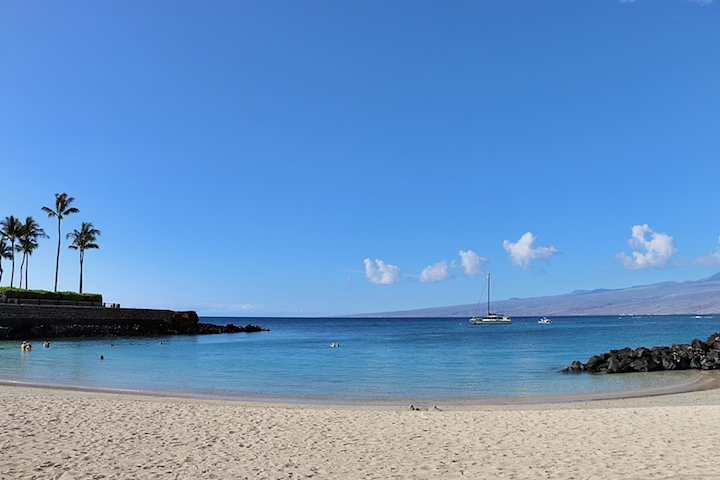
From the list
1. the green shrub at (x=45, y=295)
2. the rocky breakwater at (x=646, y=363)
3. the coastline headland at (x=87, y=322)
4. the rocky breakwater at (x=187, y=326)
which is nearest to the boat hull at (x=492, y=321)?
the rocky breakwater at (x=187, y=326)

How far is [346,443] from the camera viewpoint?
11203 millimetres

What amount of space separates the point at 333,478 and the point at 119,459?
157 inches

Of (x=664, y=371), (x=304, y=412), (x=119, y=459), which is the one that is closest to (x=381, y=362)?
(x=664, y=371)

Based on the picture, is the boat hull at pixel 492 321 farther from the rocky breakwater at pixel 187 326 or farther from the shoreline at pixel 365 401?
the shoreline at pixel 365 401

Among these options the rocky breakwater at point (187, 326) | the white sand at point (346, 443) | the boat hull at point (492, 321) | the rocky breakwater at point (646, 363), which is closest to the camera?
the white sand at point (346, 443)

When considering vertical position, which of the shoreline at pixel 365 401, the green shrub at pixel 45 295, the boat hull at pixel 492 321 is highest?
the green shrub at pixel 45 295

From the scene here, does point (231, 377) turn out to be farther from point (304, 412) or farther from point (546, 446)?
point (546, 446)

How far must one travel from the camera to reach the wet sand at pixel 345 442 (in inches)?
352

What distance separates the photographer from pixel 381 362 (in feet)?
118

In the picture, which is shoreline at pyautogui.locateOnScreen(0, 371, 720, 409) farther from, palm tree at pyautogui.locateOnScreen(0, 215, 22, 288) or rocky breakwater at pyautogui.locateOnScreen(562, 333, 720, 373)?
palm tree at pyautogui.locateOnScreen(0, 215, 22, 288)

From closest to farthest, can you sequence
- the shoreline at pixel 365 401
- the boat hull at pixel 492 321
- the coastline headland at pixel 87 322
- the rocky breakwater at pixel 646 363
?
the shoreline at pixel 365 401 → the rocky breakwater at pixel 646 363 → the coastline headland at pixel 87 322 → the boat hull at pixel 492 321

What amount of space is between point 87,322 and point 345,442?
2416 inches

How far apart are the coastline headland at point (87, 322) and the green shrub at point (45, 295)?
3.07 m

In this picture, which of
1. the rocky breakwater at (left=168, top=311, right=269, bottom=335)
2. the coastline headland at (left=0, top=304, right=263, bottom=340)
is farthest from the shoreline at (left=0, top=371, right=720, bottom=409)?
the rocky breakwater at (left=168, top=311, right=269, bottom=335)
